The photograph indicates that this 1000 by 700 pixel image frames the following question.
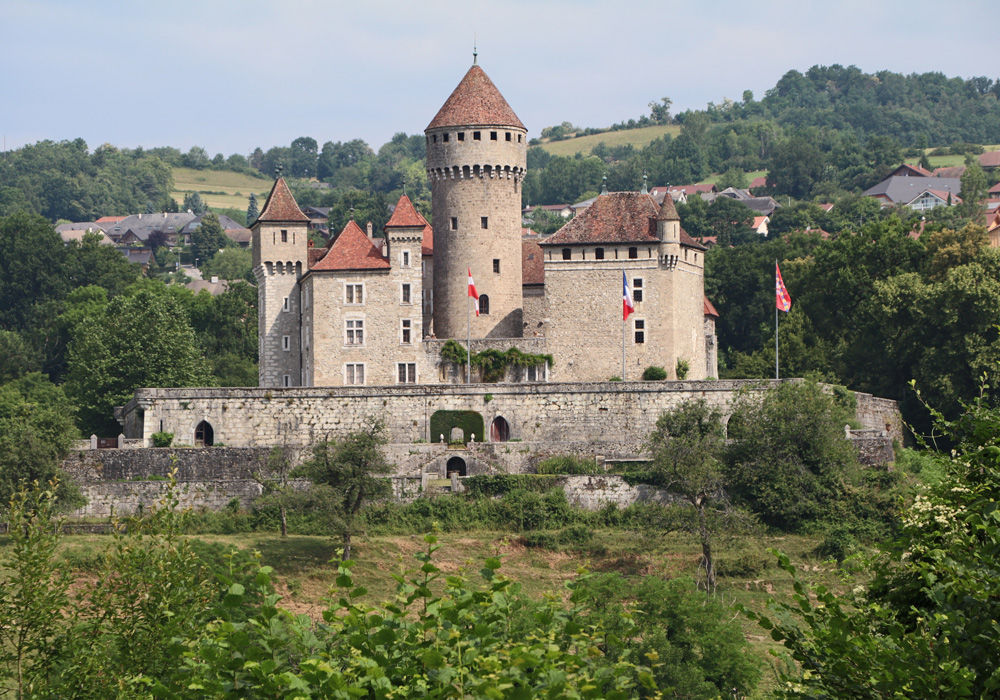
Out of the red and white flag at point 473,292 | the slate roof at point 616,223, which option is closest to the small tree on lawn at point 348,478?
the red and white flag at point 473,292

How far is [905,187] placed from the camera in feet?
574

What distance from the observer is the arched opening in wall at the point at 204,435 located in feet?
206

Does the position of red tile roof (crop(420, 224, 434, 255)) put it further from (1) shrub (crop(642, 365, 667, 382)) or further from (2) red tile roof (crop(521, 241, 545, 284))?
(1) shrub (crop(642, 365, 667, 382))

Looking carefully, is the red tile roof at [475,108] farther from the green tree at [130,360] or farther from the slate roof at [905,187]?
the slate roof at [905,187]

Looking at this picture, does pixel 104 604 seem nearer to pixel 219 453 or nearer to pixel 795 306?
pixel 219 453

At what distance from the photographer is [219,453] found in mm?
59688

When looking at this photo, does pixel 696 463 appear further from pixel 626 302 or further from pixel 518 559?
pixel 626 302

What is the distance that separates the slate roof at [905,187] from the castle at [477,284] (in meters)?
108

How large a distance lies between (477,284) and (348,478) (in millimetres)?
18647

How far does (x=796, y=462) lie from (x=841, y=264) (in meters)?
22.5

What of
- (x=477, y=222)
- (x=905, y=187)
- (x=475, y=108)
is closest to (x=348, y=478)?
(x=477, y=222)

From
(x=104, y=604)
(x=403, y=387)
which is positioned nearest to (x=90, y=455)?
(x=403, y=387)

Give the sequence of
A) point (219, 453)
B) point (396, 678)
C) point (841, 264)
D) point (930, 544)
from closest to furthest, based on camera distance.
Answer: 1. point (396, 678)
2. point (930, 544)
3. point (219, 453)
4. point (841, 264)

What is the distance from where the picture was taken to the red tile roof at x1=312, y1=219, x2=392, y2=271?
67.9 m
